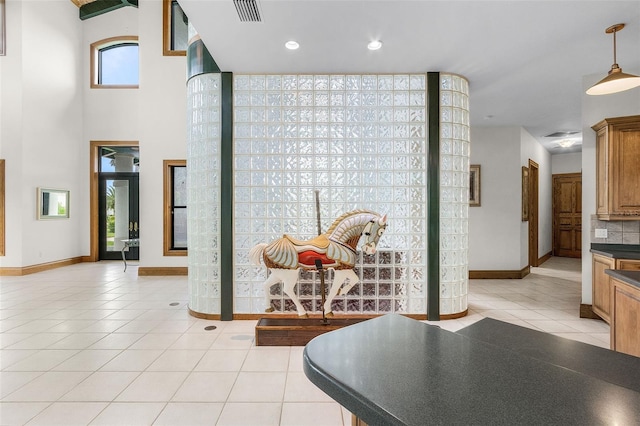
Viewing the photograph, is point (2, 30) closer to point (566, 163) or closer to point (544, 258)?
point (544, 258)

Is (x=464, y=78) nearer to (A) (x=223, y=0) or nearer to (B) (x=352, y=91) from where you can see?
(B) (x=352, y=91)

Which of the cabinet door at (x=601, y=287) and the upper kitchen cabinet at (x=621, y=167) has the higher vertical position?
the upper kitchen cabinet at (x=621, y=167)

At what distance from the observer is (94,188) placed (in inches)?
289

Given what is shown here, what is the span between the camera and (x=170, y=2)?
6359 millimetres

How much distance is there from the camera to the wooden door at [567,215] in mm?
7961

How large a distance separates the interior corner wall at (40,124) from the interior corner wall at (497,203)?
8.71 metres

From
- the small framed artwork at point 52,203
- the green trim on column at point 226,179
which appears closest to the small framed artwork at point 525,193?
the green trim on column at point 226,179

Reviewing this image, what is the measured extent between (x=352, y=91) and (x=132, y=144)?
612cm

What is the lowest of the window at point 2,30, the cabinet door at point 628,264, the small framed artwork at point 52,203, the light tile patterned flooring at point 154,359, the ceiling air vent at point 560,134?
the light tile patterned flooring at point 154,359

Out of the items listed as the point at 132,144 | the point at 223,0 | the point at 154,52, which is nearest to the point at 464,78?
the point at 223,0

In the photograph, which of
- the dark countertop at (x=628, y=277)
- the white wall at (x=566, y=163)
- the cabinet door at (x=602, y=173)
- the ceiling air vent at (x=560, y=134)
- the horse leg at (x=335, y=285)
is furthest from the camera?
the white wall at (x=566, y=163)

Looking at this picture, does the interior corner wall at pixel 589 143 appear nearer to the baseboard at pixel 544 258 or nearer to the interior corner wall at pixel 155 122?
the baseboard at pixel 544 258

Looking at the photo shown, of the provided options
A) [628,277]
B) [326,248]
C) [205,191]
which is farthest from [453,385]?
[205,191]

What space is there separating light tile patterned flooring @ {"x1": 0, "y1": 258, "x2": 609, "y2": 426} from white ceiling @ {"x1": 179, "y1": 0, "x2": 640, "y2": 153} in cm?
292
